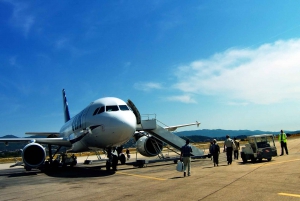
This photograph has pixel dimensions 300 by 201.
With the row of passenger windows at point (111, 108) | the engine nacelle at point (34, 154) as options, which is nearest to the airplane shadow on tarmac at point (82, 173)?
the engine nacelle at point (34, 154)

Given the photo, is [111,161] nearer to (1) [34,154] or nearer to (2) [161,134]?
(2) [161,134]

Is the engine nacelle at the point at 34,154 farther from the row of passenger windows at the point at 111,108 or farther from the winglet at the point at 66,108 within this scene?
the winglet at the point at 66,108

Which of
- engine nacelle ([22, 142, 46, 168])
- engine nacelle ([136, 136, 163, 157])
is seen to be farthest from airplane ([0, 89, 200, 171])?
engine nacelle ([136, 136, 163, 157])

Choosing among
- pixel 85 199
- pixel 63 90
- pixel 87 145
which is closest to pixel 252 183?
pixel 85 199

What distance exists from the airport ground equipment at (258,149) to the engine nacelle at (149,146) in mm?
7697

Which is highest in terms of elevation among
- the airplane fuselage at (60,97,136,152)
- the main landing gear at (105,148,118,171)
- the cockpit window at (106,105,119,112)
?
the cockpit window at (106,105,119,112)

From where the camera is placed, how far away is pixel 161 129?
70.9 ft

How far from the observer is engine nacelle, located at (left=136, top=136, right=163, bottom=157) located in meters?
22.9

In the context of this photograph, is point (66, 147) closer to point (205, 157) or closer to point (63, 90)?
point (205, 157)

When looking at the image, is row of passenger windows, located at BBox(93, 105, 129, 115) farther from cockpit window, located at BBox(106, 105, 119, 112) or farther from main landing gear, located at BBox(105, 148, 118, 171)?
main landing gear, located at BBox(105, 148, 118, 171)

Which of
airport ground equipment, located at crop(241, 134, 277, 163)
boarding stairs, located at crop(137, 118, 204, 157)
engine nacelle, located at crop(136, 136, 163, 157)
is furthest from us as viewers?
engine nacelle, located at crop(136, 136, 163, 157)

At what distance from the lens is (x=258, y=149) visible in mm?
16734

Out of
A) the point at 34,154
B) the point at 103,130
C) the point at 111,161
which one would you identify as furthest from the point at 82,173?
the point at 34,154

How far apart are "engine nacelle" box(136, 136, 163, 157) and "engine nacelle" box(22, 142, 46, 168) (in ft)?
24.8
